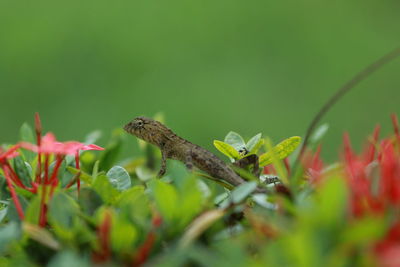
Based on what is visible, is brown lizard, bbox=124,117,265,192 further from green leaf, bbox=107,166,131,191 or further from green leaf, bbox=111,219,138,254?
green leaf, bbox=111,219,138,254

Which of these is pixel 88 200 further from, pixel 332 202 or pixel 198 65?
pixel 198 65

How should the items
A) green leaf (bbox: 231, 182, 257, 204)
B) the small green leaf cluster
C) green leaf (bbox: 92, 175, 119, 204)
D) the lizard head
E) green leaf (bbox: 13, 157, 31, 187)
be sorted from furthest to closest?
the lizard head → the small green leaf cluster → green leaf (bbox: 13, 157, 31, 187) → green leaf (bbox: 92, 175, 119, 204) → green leaf (bbox: 231, 182, 257, 204)

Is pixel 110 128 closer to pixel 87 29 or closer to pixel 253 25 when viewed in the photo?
pixel 87 29

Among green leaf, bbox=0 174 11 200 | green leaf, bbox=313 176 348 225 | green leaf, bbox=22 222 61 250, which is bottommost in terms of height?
green leaf, bbox=313 176 348 225

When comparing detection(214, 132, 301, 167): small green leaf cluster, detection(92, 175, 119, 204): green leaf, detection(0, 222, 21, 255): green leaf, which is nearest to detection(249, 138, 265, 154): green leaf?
detection(214, 132, 301, 167): small green leaf cluster

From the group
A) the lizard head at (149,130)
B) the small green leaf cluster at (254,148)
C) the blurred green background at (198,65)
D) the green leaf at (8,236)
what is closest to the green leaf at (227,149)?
the small green leaf cluster at (254,148)

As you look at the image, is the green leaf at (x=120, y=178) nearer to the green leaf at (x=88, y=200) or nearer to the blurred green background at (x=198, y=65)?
the green leaf at (x=88, y=200)
